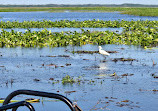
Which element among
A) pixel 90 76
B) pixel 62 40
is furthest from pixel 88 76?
pixel 62 40

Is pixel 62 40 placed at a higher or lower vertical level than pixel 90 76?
lower

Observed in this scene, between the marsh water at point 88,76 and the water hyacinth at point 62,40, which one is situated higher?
the marsh water at point 88,76

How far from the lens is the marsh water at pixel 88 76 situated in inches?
365

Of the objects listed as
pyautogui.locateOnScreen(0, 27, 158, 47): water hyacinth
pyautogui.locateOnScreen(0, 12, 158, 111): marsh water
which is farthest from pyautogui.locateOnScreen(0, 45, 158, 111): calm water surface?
pyautogui.locateOnScreen(0, 27, 158, 47): water hyacinth

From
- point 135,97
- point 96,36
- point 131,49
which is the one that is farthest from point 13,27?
point 135,97

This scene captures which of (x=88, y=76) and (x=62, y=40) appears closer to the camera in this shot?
(x=88, y=76)

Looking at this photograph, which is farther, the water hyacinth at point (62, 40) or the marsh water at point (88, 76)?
the water hyacinth at point (62, 40)

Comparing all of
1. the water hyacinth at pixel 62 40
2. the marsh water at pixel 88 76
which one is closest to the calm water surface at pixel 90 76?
the marsh water at pixel 88 76

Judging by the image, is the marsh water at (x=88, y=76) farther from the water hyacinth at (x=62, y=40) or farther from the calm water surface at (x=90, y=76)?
the water hyacinth at (x=62, y=40)

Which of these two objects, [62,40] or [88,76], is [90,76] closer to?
[88,76]

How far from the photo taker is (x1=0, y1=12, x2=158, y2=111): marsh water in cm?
927

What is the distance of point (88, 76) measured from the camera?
12812 mm

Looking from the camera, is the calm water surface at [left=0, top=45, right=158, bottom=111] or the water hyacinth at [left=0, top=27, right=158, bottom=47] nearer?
the calm water surface at [left=0, top=45, right=158, bottom=111]

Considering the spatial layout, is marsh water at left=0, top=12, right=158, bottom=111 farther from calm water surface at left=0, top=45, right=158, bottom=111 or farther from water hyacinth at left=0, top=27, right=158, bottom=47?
water hyacinth at left=0, top=27, right=158, bottom=47
